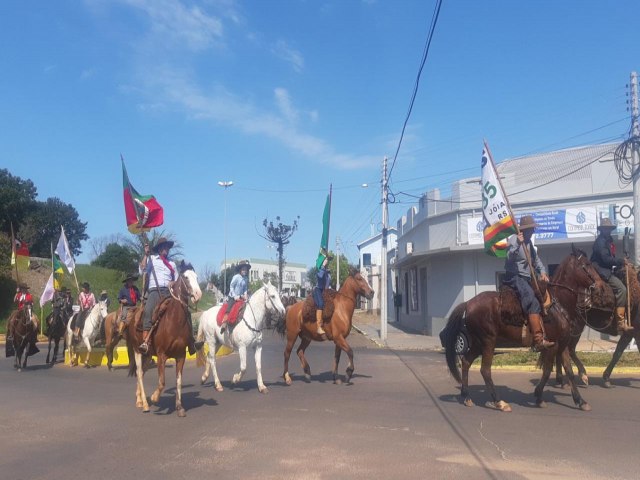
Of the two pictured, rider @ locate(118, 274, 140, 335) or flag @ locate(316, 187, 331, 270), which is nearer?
flag @ locate(316, 187, 331, 270)

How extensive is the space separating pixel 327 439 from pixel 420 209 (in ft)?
76.2

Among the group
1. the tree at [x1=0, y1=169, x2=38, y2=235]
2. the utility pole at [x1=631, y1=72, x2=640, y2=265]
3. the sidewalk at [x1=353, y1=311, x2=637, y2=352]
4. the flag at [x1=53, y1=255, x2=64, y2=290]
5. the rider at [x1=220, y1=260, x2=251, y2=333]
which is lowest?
the sidewalk at [x1=353, y1=311, x2=637, y2=352]

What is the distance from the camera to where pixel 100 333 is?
627 inches

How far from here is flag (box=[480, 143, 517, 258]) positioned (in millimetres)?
10328

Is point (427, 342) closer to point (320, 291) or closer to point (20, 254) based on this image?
point (320, 291)

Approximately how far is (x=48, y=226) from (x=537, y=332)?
58423mm

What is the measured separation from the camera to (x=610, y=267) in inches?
424

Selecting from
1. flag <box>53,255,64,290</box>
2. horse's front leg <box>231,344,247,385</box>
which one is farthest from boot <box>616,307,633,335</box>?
flag <box>53,255,64,290</box>

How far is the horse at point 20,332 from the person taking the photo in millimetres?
15609

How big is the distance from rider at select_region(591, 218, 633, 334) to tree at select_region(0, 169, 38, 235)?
160 ft

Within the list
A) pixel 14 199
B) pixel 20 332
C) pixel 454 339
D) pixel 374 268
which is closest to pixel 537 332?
pixel 454 339

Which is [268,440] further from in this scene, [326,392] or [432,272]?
[432,272]

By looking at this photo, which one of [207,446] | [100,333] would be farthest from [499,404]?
[100,333]

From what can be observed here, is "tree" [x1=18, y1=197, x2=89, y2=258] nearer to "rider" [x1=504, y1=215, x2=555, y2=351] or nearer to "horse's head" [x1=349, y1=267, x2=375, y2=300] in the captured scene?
"horse's head" [x1=349, y1=267, x2=375, y2=300]
